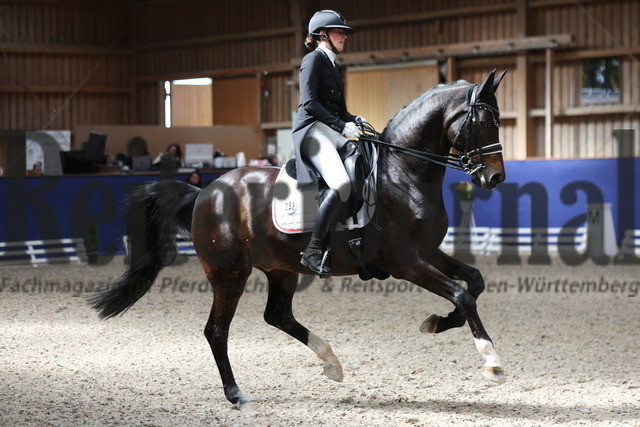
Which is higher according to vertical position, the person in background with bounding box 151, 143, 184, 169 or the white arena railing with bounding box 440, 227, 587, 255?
the person in background with bounding box 151, 143, 184, 169

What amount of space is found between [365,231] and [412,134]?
61 cm

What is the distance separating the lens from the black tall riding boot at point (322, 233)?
16.1 ft

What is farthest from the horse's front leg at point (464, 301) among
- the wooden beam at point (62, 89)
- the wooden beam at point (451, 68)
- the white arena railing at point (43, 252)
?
the wooden beam at point (62, 89)

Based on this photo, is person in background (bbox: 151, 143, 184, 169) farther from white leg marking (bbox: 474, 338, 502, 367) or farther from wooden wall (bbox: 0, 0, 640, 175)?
white leg marking (bbox: 474, 338, 502, 367)

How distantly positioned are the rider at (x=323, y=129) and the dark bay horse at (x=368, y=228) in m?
0.15

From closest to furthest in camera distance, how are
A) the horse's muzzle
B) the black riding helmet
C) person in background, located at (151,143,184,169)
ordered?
the horse's muzzle < the black riding helmet < person in background, located at (151,143,184,169)

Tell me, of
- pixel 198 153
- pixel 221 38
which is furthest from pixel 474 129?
pixel 221 38

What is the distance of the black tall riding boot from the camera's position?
16.1 feet

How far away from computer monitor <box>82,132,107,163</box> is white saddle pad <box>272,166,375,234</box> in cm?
1186

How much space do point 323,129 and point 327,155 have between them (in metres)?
0.20

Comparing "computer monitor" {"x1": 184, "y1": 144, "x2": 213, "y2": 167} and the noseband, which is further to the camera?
"computer monitor" {"x1": 184, "y1": 144, "x2": 213, "y2": 167}

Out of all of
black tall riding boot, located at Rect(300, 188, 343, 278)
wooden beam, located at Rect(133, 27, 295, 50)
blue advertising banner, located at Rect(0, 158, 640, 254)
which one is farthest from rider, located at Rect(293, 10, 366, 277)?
wooden beam, located at Rect(133, 27, 295, 50)

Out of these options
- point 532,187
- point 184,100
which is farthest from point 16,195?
point 184,100

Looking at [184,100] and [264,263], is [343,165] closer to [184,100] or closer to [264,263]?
[264,263]
